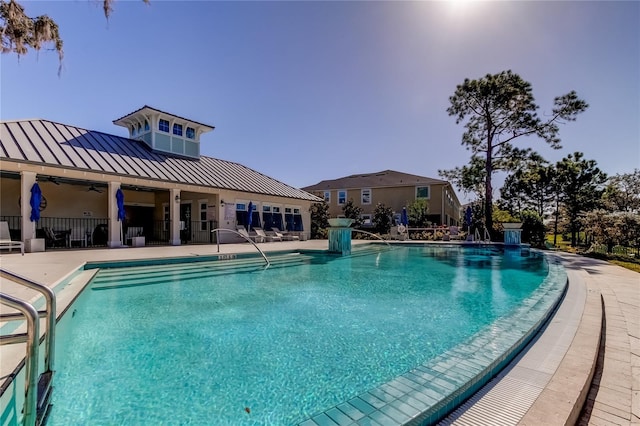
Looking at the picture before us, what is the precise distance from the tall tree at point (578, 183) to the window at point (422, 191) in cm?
1038

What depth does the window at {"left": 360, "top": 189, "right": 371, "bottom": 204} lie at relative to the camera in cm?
2973

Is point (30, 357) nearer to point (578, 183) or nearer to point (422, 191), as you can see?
point (422, 191)

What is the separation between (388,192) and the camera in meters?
28.9

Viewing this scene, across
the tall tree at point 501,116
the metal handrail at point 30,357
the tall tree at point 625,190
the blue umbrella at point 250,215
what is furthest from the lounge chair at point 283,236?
the tall tree at point 625,190

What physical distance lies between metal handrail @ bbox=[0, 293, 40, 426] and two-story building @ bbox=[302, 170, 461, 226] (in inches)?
1024

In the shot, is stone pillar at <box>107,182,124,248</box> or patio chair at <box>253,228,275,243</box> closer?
stone pillar at <box>107,182,124,248</box>

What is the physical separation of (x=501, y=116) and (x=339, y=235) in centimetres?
1516

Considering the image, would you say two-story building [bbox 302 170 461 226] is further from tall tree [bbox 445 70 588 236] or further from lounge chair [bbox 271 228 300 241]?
lounge chair [bbox 271 228 300 241]

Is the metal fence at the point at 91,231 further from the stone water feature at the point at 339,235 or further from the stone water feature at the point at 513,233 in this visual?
the stone water feature at the point at 513,233

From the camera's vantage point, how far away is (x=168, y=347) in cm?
348

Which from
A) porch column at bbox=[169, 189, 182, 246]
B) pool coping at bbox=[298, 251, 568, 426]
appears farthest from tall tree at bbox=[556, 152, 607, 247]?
porch column at bbox=[169, 189, 182, 246]

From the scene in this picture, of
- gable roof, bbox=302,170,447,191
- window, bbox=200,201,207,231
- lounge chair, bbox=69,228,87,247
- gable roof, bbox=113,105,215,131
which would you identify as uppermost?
gable roof, bbox=113,105,215,131

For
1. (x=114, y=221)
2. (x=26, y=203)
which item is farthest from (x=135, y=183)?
(x=26, y=203)

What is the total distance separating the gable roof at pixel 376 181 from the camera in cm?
2816
